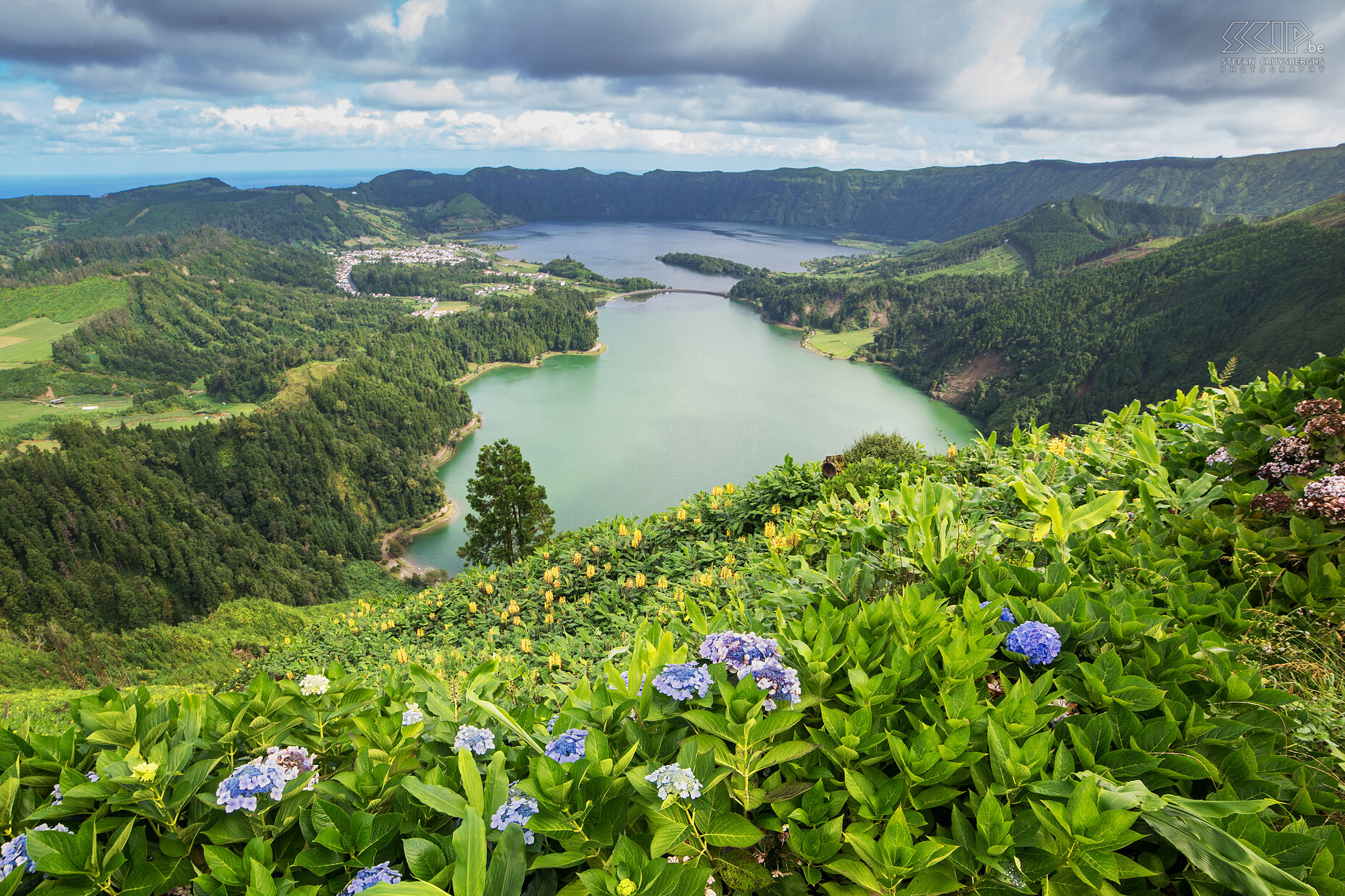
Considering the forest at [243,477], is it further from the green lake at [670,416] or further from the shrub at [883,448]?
the shrub at [883,448]

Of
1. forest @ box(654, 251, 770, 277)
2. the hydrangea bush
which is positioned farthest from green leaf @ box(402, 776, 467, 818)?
forest @ box(654, 251, 770, 277)

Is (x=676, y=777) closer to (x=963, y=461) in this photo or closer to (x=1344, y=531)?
(x=1344, y=531)

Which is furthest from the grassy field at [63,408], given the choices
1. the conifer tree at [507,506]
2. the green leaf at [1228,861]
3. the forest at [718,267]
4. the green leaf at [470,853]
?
the forest at [718,267]

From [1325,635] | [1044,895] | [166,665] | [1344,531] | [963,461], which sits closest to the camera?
[1044,895]

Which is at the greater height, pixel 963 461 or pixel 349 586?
pixel 963 461

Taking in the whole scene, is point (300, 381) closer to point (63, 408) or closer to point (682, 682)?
point (63, 408)

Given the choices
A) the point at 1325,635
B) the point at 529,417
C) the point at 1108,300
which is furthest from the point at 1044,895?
the point at 1108,300
